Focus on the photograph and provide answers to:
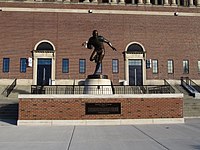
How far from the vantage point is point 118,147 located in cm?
909

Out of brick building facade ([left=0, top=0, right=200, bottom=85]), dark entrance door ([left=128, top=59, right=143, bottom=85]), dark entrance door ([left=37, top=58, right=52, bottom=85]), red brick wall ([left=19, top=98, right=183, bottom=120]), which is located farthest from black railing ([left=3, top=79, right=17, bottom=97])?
dark entrance door ([left=128, top=59, right=143, bottom=85])

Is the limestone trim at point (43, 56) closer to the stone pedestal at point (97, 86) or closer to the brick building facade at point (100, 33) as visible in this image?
the brick building facade at point (100, 33)

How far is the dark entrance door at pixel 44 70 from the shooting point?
112 ft

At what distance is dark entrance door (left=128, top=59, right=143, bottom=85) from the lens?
35.4 meters

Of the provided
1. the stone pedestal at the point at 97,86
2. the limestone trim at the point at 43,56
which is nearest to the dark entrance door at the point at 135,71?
the limestone trim at the point at 43,56

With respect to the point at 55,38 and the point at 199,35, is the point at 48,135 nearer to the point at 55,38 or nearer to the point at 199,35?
the point at 55,38

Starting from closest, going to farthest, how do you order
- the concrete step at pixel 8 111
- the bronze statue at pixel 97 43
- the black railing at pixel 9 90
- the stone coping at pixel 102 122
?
the stone coping at pixel 102 122 < the bronze statue at pixel 97 43 < the concrete step at pixel 8 111 < the black railing at pixel 9 90

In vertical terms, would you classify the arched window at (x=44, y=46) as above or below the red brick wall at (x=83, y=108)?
above

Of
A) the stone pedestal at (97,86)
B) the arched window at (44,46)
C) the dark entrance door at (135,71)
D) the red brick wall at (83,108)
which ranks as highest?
the arched window at (44,46)

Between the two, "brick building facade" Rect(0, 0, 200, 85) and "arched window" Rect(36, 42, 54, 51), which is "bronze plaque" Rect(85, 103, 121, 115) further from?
"arched window" Rect(36, 42, 54, 51)

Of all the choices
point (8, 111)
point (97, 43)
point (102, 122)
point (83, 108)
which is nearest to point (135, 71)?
point (97, 43)

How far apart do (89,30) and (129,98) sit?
68.9ft

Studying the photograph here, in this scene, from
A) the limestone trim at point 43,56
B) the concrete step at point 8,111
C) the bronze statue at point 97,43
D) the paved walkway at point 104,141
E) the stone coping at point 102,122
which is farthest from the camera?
the limestone trim at point 43,56

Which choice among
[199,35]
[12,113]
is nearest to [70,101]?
[12,113]
